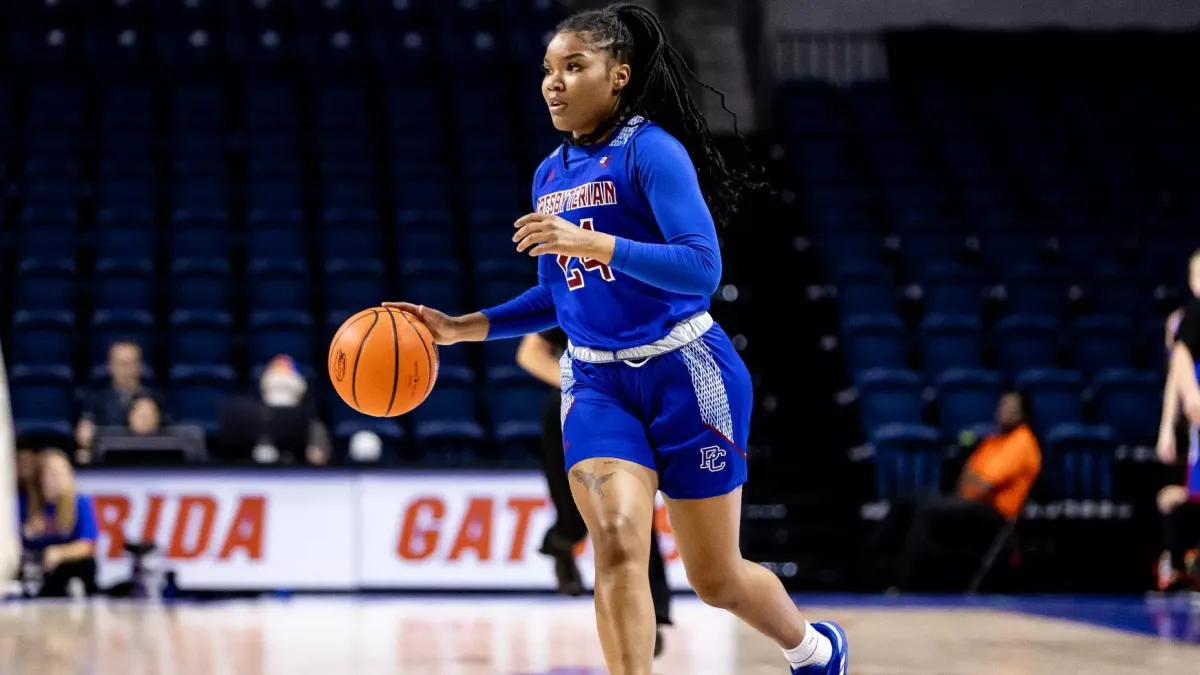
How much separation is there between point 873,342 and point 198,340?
5.16 meters

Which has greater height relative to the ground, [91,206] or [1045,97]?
[1045,97]

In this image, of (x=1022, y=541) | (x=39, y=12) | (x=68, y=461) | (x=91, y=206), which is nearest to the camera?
(x=68, y=461)

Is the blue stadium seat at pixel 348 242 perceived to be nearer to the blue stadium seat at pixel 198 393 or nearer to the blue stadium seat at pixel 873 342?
the blue stadium seat at pixel 198 393

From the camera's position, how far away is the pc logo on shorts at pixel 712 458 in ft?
10.6

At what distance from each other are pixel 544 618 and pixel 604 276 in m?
4.56

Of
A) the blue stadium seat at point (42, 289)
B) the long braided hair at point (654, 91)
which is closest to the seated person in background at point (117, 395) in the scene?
the blue stadium seat at point (42, 289)

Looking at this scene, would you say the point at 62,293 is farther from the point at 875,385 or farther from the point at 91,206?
the point at 875,385

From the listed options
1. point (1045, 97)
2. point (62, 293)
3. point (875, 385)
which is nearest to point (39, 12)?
point (62, 293)

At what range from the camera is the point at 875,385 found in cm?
1052

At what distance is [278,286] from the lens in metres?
11.3

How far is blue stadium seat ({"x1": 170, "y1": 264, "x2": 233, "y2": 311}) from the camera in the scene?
11.1m

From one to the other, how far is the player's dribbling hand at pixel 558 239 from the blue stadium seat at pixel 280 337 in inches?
311

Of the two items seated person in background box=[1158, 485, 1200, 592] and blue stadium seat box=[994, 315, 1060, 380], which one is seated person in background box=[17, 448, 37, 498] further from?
blue stadium seat box=[994, 315, 1060, 380]

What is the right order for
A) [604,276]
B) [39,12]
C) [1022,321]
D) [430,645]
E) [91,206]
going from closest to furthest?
[604,276] → [430,645] → [1022,321] → [91,206] → [39,12]
